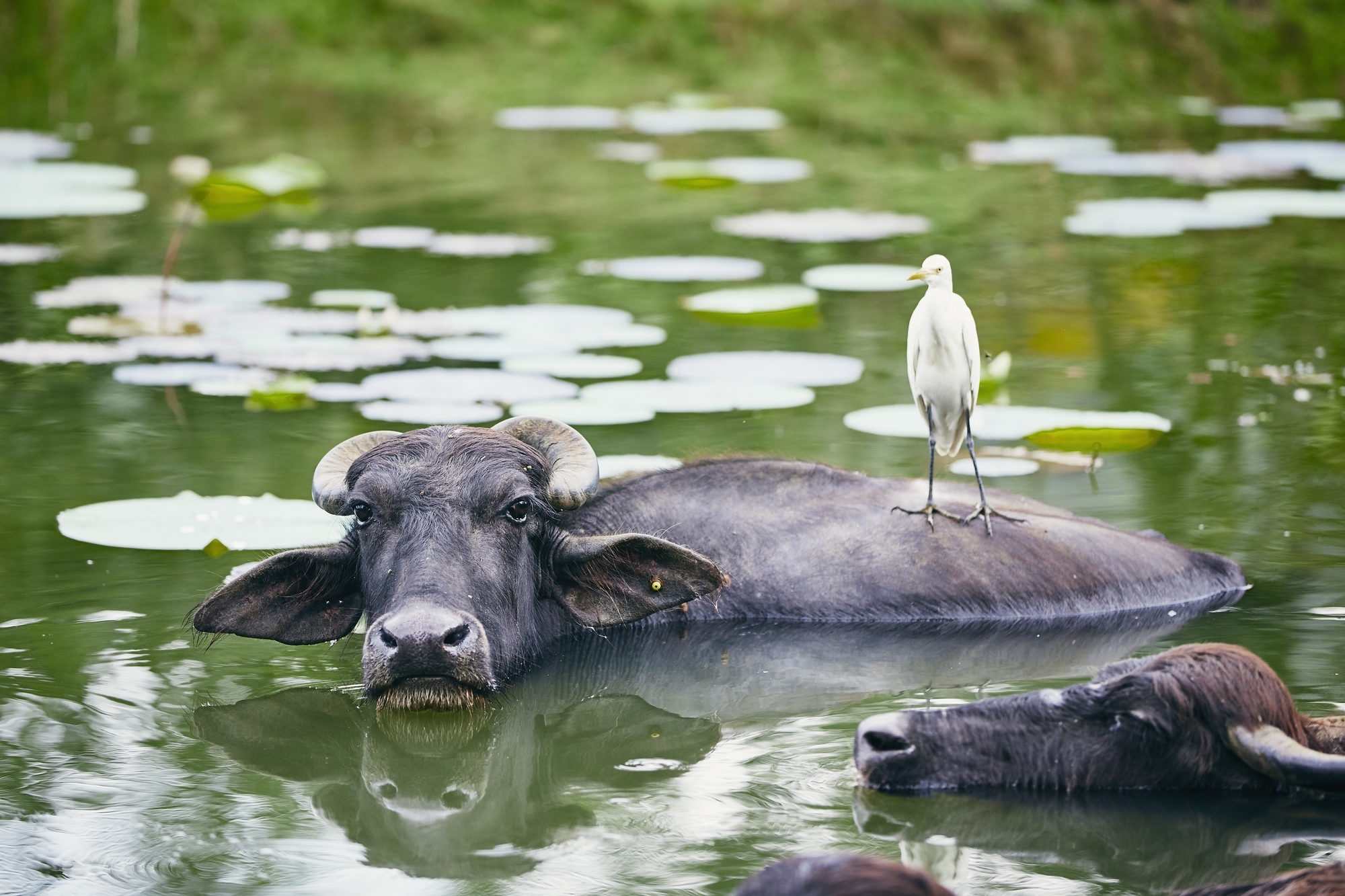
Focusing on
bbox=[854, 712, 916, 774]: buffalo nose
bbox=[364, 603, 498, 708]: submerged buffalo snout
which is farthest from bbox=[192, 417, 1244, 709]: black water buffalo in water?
bbox=[854, 712, 916, 774]: buffalo nose

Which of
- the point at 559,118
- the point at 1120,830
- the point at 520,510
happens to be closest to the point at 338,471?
the point at 520,510

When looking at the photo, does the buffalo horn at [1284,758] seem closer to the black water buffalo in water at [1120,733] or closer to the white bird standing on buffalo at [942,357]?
the black water buffalo in water at [1120,733]

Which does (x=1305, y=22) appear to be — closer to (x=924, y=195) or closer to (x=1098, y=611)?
(x=924, y=195)

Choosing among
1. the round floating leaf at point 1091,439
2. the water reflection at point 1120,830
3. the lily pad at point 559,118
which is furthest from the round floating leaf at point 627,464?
the lily pad at point 559,118

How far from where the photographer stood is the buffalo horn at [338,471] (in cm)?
541

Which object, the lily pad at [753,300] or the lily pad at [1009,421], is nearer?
the lily pad at [1009,421]

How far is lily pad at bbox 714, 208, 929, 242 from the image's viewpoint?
12531 mm

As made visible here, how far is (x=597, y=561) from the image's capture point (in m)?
5.56

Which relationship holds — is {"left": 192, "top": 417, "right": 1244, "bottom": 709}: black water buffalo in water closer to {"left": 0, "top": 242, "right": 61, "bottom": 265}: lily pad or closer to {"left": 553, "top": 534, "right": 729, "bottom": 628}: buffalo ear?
{"left": 553, "top": 534, "right": 729, "bottom": 628}: buffalo ear

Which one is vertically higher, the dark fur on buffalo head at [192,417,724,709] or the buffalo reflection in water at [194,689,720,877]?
the dark fur on buffalo head at [192,417,724,709]

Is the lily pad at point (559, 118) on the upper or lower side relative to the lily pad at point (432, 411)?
upper

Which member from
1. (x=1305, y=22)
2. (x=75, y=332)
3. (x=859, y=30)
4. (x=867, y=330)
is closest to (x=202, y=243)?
(x=75, y=332)

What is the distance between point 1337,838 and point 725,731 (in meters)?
1.56

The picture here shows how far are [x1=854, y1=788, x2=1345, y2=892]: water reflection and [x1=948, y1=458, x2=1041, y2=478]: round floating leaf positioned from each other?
3011 mm
